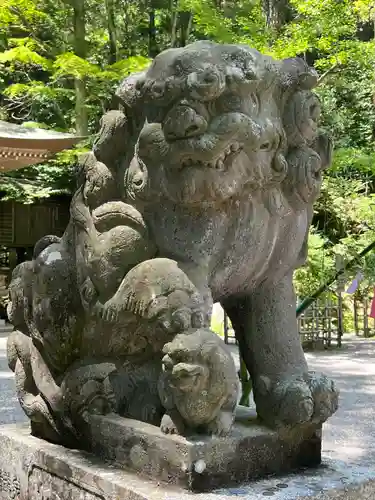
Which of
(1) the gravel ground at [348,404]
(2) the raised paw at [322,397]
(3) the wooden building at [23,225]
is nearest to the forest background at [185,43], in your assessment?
(3) the wooden building at [23,225]

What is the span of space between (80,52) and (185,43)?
7.05ft

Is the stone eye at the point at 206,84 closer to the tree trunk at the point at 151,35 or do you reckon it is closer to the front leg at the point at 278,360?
the front leg at the point at 278,360

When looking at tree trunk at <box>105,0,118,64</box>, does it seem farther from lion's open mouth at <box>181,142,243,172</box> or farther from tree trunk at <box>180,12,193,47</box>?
lion's open mouth at <box>181,142,243,172</box>

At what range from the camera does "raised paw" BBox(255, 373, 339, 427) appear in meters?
1.36

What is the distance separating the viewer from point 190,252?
1402 mm

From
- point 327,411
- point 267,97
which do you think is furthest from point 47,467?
point 267,97

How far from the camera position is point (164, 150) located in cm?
135

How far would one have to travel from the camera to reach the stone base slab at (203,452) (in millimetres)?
1243

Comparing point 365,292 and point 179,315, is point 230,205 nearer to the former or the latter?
point 179,315

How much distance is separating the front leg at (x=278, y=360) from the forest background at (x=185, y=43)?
236 inches

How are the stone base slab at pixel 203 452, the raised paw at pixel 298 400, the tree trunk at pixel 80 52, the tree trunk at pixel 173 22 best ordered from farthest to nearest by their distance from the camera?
the tree trunk at pixel 173 22 < the tree trunk at pixel 80 52 < the raised paw at pixel 298 400 < the stone base slab at pixel 203 452

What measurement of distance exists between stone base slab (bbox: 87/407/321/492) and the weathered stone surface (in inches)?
1.0

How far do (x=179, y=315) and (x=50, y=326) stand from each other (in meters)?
0.45

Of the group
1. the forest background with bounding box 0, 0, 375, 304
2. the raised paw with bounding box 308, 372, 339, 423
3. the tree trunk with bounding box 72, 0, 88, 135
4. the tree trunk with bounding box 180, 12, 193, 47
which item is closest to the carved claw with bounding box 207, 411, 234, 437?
the raised paw with bounding box 308, 372, 339, 423
